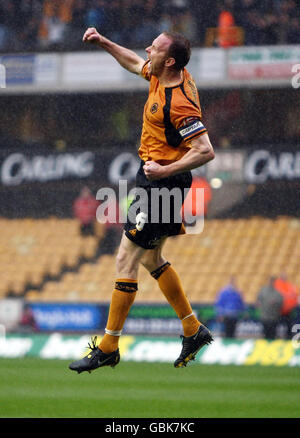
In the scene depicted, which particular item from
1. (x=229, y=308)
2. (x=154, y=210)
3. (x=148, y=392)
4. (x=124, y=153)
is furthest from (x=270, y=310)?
(x=154, y=210)

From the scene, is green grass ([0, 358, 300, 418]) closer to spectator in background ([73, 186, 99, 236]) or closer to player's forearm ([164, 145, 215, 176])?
player's forearm ([164, 145, 215, 176])

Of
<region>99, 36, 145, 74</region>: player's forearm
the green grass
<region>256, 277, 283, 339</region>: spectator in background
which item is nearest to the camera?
the green grass

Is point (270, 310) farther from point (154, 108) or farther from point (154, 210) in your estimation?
point (154, 108)

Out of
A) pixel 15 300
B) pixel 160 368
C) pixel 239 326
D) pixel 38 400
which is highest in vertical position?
pixel 15 300

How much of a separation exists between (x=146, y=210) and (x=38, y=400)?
198 centimetres

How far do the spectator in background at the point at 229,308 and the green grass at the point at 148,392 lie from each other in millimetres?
4137

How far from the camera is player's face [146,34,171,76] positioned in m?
6.16

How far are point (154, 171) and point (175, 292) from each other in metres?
0.96

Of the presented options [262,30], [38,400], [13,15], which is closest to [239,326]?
[262,30]

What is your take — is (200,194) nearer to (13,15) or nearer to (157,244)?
(13,15)

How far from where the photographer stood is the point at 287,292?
1684 cm

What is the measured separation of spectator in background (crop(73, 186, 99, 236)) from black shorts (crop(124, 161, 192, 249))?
14.9 meters

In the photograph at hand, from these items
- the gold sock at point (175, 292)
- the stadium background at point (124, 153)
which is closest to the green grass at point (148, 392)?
the gold sock at point (175, 292)

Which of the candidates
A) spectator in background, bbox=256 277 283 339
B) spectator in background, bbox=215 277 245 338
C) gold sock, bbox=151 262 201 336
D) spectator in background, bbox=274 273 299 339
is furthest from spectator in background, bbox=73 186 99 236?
gold sock, bbox=151 262 201 336
